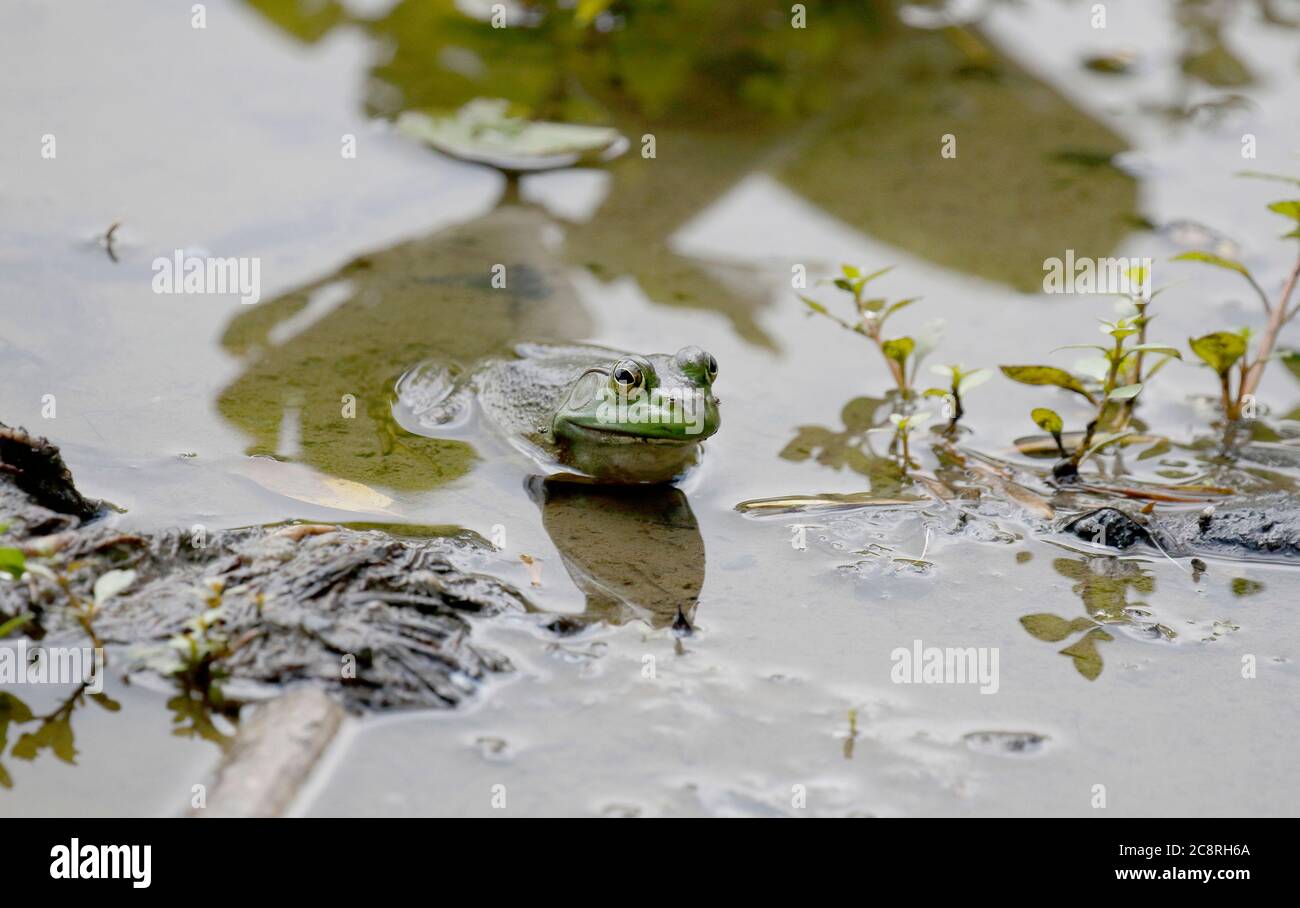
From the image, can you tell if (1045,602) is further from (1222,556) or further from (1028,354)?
(1028,354)

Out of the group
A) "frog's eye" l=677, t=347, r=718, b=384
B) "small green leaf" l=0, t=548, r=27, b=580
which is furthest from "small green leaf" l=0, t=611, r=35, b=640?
"frog's eye" l=677, t=347, r=718, b=384

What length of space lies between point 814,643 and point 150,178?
4607mm

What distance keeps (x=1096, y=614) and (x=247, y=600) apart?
8.67 ft

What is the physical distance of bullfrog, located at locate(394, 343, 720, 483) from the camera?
4.62m

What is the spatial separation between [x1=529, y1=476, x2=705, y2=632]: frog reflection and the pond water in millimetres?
25

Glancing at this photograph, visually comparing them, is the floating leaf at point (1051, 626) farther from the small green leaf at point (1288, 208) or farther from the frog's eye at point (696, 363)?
the small green leaf at point (1288, 208)

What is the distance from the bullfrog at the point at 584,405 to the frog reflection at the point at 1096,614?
1327mm

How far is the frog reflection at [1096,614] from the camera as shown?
3.99 meters

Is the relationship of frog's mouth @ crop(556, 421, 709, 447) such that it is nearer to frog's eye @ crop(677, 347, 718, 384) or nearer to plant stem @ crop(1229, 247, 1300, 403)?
frog's eye @ crop(677, 347, 718, 384)

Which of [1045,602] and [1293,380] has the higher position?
[1293,380]

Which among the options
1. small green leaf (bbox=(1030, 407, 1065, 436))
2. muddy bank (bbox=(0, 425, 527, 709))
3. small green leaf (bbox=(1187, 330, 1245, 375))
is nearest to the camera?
muddy bank (bbox=(0, 425, 527, 709))

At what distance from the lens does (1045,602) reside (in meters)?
4.20

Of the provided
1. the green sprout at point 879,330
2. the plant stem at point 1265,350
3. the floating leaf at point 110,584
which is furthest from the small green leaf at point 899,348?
the floating leaf at point 110,584
